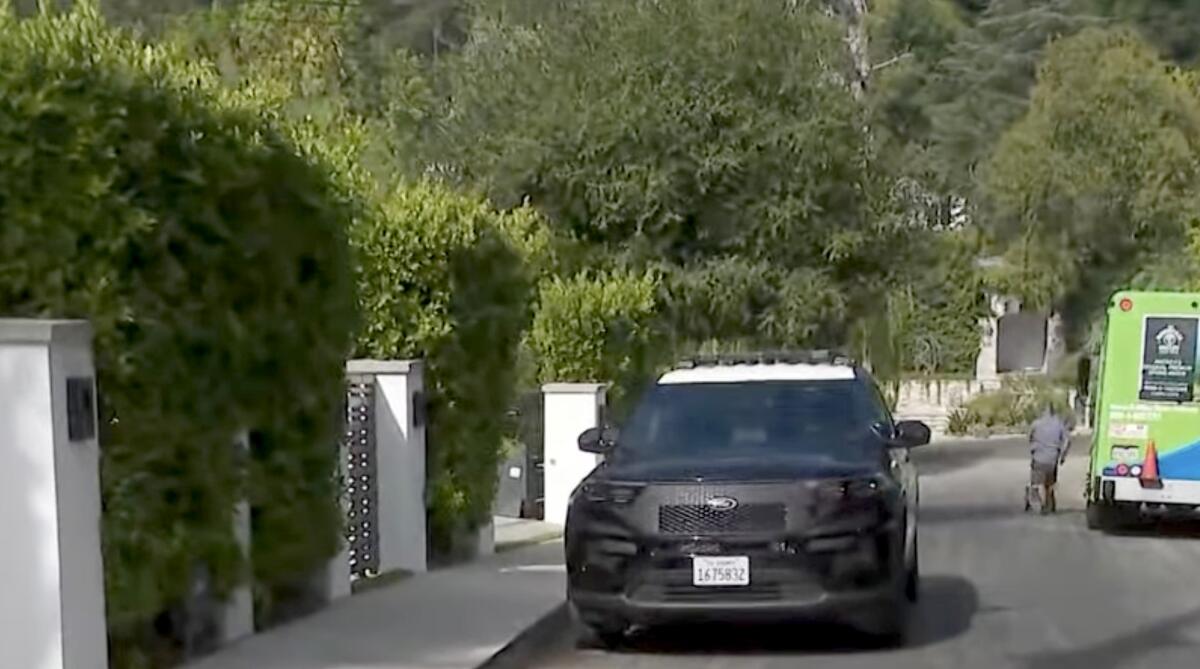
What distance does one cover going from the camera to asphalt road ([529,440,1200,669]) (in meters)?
11.6

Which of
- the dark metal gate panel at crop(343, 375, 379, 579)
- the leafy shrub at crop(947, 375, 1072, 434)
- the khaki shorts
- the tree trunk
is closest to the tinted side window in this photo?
the dark metal gate panel at crop(343, 375, 379, 579)

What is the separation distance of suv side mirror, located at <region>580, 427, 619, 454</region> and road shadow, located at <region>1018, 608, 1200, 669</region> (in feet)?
10.4

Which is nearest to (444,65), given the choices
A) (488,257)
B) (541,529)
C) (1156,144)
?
(541,529)

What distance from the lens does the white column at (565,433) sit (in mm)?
21125

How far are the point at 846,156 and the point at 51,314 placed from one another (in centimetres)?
2027

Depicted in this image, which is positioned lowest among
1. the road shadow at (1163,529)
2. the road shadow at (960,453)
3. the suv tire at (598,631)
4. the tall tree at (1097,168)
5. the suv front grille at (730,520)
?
the road shadow at (960,453)

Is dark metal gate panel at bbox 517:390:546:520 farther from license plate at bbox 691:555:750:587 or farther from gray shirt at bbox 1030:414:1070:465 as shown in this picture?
license plate at bbox 691:555:750:587

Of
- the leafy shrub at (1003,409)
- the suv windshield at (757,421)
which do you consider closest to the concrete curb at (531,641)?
the suv windshield at (757,421)

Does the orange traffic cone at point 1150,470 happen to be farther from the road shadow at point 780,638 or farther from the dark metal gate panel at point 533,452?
the road shadow at point 780,638

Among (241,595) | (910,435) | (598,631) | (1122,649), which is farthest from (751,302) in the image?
(241,595)

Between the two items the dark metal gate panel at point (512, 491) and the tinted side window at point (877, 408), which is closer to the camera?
the tinted side window at point (877, 408)

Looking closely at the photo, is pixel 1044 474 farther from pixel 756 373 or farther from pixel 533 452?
pixel 756 373

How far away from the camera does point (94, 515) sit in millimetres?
9312

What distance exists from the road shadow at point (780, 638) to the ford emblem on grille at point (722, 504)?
1.24 m
